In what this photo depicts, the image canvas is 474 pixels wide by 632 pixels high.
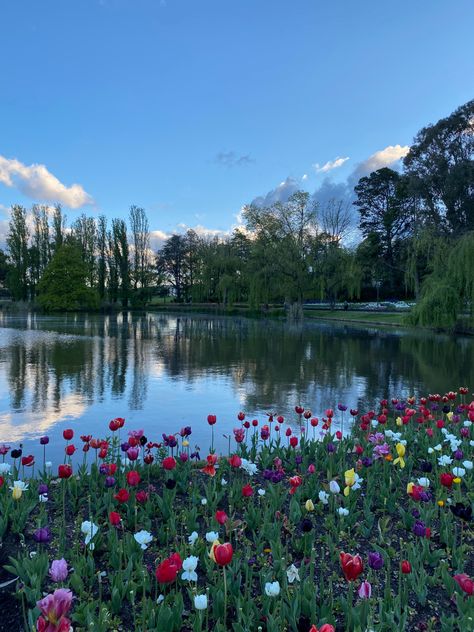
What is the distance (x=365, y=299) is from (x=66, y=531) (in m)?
59.9

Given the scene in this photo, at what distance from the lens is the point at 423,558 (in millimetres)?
2799

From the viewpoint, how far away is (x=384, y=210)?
2167 inches

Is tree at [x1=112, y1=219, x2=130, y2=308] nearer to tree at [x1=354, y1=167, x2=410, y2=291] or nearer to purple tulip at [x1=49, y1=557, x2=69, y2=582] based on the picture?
tree at [x1=354, y1=167, x2=410, y2=291]

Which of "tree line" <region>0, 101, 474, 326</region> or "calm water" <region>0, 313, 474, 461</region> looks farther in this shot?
"tree line" <region>0, 101, 474, 326</region>

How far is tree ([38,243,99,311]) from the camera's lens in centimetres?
4966

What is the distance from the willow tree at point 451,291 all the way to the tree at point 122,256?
43147mm

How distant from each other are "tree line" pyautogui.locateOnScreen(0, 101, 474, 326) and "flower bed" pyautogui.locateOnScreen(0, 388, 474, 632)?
69.6 ft

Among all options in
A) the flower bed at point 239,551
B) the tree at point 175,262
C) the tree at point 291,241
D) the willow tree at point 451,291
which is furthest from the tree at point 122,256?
the flower bed at point 239,551

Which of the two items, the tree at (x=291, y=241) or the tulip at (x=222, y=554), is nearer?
the tulip at (x=222, y=554)

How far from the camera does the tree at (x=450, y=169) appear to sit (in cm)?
3725

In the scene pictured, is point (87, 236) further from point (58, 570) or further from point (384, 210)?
point (58, 570)

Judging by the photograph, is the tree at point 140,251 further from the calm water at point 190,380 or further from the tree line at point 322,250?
the calm water at point 190,380

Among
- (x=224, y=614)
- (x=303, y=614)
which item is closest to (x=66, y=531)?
(x=224, y=614)

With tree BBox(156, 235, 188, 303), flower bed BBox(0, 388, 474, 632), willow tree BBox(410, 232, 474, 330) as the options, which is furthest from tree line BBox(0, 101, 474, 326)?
flower bed BBox(0, 388, 474, 632)
